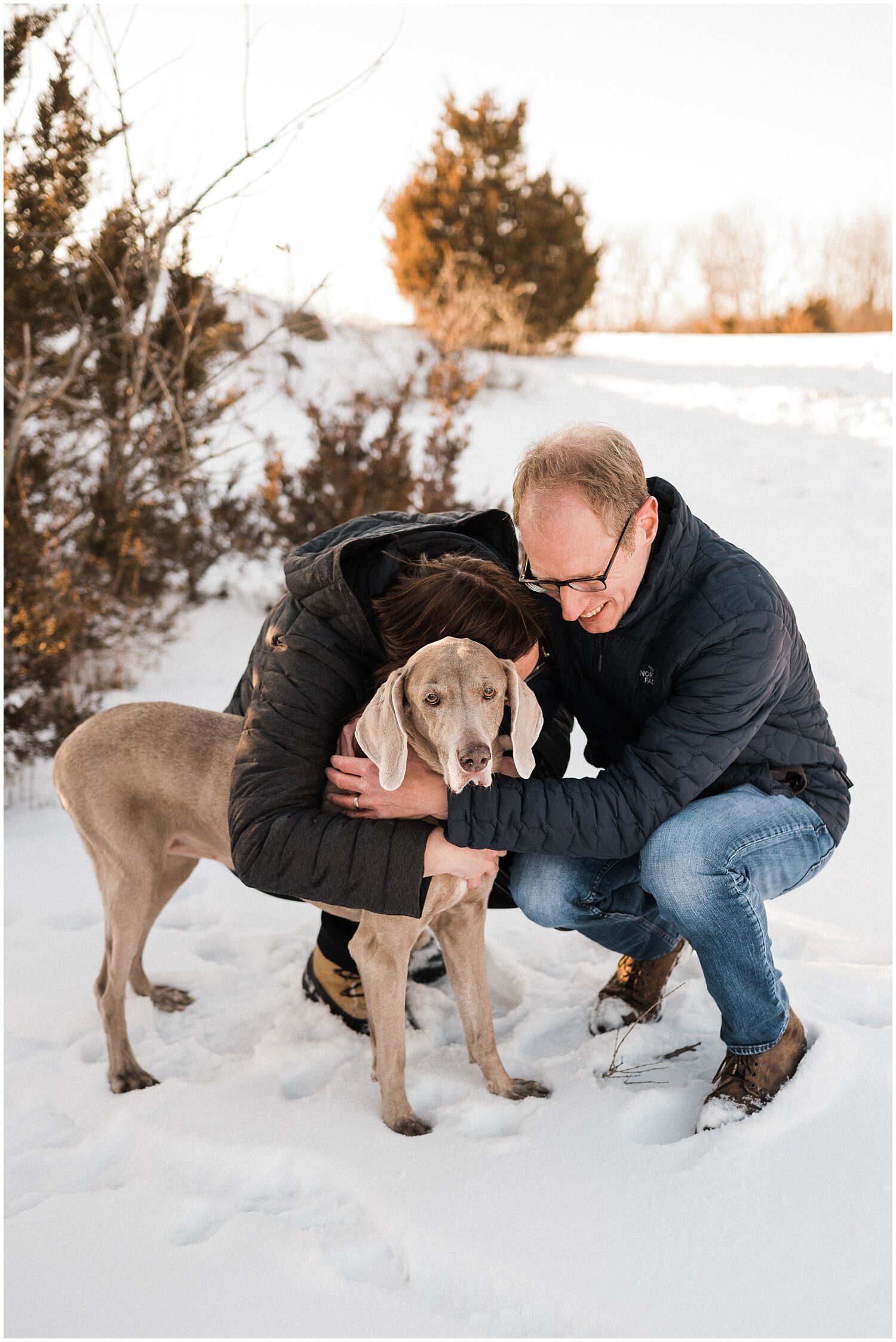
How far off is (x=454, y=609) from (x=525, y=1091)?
135cm

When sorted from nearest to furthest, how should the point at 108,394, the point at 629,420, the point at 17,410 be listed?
1. the point at 17,410
2. the point at 108,394
3. the point at 629,420

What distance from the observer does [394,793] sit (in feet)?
8.10

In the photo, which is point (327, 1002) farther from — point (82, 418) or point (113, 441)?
point (82, 418)

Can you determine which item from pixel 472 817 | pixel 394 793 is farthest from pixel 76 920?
pixel 472 817

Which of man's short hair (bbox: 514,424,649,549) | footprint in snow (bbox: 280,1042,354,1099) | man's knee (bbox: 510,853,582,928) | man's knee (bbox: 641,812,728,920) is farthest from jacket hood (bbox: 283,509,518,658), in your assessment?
footprint in snow (bbox: 280,1042,354,1099)

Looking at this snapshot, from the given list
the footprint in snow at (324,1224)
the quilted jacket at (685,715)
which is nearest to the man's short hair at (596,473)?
the quilted jacket at (685,715)

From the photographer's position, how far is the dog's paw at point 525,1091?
2582 millimetres

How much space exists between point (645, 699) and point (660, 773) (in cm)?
29

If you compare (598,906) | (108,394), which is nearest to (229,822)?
(598,906)

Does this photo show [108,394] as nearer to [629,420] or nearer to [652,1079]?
[652,1079]

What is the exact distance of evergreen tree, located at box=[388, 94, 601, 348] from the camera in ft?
48.2

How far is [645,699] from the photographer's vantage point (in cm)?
262

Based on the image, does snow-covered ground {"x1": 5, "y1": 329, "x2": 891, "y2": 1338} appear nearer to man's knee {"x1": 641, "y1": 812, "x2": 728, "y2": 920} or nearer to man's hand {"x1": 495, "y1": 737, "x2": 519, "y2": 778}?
man's knee {"x1": 641, "y1": 812, "x2": 728, "y2": 920}

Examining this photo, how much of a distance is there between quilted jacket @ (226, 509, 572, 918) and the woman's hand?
0.03 m
